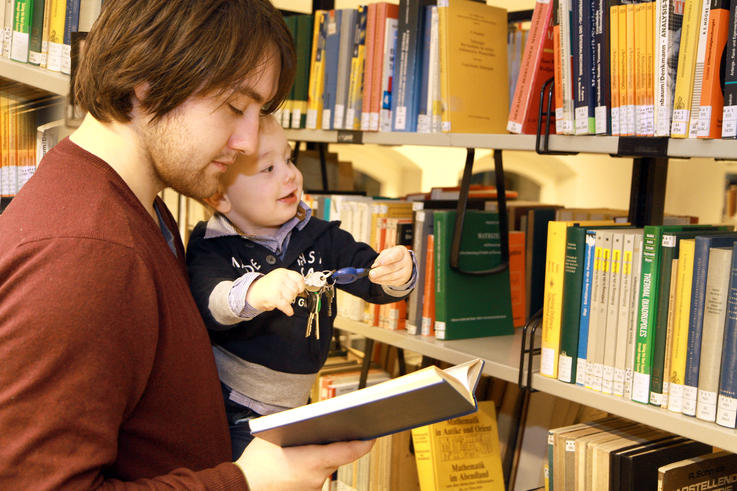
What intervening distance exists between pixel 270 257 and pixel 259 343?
7.4 inches

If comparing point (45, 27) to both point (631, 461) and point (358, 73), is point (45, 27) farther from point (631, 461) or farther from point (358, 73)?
point (631, 461)

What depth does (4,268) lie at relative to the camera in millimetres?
921

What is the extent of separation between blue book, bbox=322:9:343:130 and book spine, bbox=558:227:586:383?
107cm

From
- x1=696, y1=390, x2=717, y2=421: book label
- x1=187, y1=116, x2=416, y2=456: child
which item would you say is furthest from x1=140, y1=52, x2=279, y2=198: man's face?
x1=696, y1=390, x2=717, y2=421: book label

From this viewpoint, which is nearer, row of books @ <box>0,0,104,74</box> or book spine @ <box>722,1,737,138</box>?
book spine @ <box>722,1,737,138</box>

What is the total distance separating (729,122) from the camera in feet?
4.64

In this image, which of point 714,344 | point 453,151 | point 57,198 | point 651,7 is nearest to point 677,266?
point 714,344

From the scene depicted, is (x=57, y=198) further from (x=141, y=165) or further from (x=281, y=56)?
(x=281, y=56)

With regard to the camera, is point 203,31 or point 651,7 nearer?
point 203,31

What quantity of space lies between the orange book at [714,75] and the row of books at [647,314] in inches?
8.9

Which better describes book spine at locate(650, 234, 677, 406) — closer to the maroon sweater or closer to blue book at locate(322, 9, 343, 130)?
the maroon sweater

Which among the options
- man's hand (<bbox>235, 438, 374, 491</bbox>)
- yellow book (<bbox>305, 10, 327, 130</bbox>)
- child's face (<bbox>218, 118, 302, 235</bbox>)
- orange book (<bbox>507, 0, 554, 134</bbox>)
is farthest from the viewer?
yellow book (<bbox>305, 10, 327, 130</bbox>)

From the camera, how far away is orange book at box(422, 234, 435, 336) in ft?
6.99

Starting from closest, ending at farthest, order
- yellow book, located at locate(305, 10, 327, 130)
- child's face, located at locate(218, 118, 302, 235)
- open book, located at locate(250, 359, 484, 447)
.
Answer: open book, located at locate(250, 359, 484, 447)
child's face, located at locate(218, 118, 302, 235)
yellow book, located at locate(305, 10, 327, 130)
